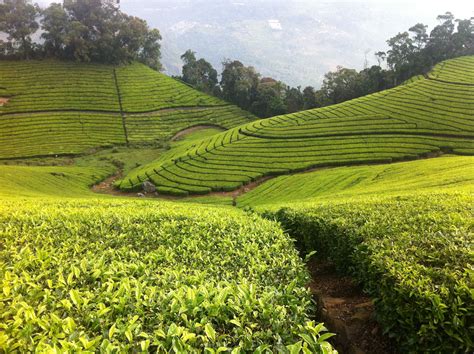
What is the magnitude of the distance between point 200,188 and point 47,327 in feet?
106

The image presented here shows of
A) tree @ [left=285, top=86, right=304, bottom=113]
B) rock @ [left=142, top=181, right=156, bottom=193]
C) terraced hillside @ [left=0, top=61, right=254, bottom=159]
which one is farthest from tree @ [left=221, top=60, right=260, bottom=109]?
rock @ [left=142, top=181, right=156, bottom=193]

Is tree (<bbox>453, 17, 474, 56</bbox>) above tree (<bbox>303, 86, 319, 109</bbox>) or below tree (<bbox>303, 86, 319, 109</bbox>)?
above

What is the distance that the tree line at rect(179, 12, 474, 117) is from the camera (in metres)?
77.1

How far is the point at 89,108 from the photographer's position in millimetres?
68562

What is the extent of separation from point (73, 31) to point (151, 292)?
310ft

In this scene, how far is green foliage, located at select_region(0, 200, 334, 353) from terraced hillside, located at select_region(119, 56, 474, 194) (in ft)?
93.1

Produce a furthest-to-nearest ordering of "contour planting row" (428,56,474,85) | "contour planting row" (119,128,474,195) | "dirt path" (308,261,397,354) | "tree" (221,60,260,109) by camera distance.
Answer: "tree" (221,60,260,109) → "contour planting row" (428,56,474,85) → "contour planting row" (119,128,474,195) → "dirt path" (308,261,397,354)

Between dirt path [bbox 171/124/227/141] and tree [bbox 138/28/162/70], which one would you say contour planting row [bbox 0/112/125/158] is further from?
tree [bbox 138/28/162/70]

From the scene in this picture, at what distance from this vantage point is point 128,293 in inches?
188

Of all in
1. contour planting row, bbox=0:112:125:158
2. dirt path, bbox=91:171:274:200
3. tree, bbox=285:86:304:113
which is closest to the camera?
dirt path, bbox=91:171:274:200

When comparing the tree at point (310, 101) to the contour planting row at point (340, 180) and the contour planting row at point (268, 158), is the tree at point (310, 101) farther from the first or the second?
the contour planting row at point (340, 180)

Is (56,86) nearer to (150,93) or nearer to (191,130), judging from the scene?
(150,93)

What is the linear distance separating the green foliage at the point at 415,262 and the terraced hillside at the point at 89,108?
53.6 metres

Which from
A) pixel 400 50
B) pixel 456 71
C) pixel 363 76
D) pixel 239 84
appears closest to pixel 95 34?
pixel 239 84
